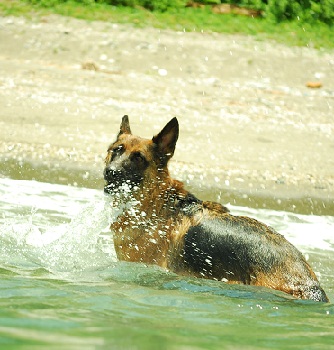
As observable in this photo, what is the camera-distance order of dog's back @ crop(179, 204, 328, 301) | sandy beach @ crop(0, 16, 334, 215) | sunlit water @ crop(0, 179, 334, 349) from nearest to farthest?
sunlit water @ crop(0, 179, 334, 349) → dog's back @ crop(179, 204, 328, 301) → sandy beach @ crop(0, 16, 334, 215)

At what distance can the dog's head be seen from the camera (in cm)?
671

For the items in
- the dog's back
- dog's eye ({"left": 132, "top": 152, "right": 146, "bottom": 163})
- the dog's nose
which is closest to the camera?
the dog's back

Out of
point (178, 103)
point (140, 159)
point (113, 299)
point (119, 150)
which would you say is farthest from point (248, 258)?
point (178, 103)

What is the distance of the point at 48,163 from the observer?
9820 mm

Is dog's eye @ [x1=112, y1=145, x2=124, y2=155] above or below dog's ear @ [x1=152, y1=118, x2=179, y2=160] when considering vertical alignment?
below

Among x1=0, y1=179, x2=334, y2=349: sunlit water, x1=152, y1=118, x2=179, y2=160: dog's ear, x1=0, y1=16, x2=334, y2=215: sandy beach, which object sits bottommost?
x1=0, y1=16, x2=334, y2=215: sandy beach

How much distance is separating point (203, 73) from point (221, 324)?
9.74 meters

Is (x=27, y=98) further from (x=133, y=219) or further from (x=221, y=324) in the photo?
(x=221, y=324)

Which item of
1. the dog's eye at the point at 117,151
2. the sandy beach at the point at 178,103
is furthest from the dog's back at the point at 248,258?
the sandy beach at the point at 178,103

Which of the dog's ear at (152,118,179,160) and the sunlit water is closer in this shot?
the sunlit water

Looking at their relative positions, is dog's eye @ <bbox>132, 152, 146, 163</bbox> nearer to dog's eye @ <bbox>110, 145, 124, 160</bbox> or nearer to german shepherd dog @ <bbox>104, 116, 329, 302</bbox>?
german shepherd dog @ <bbox>104, 116, 329, 302</bbox>

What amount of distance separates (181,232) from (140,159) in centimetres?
72

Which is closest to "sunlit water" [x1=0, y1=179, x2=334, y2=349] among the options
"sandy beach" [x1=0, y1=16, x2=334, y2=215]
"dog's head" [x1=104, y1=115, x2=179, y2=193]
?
"dog's head" [x1=104, y1=115, x2=179, y2=193]

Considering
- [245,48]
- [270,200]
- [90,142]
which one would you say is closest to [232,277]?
[270,200]
